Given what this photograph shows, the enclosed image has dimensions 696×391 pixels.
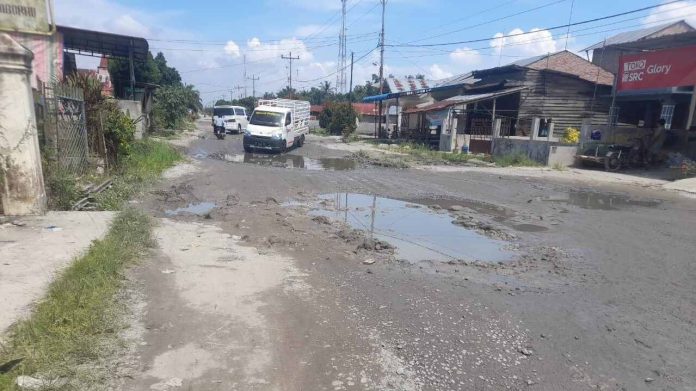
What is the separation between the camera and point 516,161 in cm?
2034

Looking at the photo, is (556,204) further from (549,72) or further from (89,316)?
(549,72)

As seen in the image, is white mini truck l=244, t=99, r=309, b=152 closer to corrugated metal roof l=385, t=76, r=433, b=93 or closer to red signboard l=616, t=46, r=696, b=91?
red signboard l=616, t=46, r=696, b=91

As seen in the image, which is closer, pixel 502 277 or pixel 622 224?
pixel 502 277

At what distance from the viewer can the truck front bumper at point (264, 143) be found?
2145cm

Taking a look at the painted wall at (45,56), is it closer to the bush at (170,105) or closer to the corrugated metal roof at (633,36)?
the bush at (170,105)

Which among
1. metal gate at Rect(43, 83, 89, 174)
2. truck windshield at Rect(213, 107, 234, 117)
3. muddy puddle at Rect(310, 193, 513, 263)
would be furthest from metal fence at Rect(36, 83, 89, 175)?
truck windshield at Rect(213, 107, 234, 117)

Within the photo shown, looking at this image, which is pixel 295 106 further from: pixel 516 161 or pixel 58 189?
pixel 58 189

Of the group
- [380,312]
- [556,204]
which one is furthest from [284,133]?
[380,312]

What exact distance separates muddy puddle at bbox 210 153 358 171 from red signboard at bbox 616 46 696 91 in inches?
500

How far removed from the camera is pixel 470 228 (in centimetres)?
829

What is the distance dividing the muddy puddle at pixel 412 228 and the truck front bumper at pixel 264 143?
11.1m

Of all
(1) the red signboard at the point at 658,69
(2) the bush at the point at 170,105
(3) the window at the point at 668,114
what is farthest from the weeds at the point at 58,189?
(3) the window at the point at 668,114

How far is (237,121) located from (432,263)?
32699mm

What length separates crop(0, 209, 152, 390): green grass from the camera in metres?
3.09
